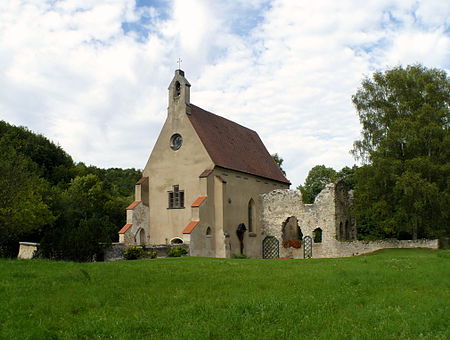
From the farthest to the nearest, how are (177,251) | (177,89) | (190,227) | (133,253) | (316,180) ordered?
(316,180), (177,89), (190,227), (177,251), (133,253)

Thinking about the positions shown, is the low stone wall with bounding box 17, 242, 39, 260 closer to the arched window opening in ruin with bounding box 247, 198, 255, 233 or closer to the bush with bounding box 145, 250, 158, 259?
the bush with bounding box 145, 250, 158, 259

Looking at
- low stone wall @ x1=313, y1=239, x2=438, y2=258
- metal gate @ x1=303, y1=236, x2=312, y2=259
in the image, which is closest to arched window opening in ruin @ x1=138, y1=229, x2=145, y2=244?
metal gate @ x1=303, y1=236, x2=312, y2=259

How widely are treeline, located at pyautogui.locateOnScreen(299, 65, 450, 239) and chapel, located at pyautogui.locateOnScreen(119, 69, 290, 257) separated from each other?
29.6 feet

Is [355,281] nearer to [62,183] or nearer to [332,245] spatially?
[332,245]

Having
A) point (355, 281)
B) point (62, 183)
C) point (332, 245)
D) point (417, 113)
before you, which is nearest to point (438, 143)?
point (417, 113)

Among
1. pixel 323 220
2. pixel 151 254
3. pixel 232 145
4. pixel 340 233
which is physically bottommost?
pixel 151 254

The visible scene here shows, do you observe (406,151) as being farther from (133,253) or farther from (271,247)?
(133,253)

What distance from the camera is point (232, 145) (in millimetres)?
38625

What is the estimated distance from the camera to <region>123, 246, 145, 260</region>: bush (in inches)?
1061

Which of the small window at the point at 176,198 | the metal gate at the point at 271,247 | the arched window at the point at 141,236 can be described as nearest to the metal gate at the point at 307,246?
the metal gate at the point at 271,247

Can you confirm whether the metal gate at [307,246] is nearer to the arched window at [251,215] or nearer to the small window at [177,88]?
the arched window at [251,215]

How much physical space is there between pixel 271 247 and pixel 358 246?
7.25 meters

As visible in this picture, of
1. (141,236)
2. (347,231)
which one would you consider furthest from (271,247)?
(141,236)

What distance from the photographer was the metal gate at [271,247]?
37394 millimetres
